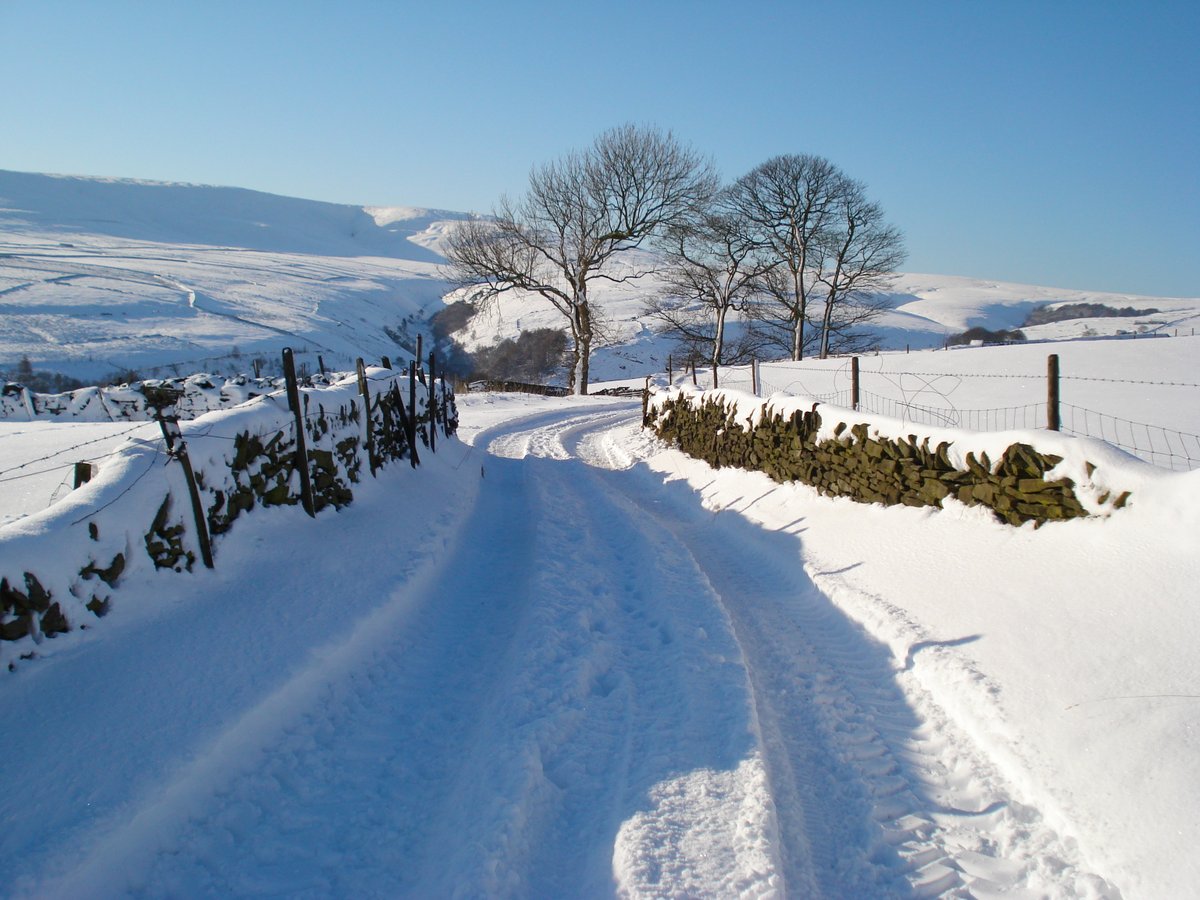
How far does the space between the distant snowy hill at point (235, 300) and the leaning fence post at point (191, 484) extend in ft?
80.4

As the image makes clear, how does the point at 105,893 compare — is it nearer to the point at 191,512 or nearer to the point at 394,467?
the point at 191,512

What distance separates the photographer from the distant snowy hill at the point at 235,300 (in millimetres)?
30047

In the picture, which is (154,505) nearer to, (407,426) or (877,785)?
(877,785)

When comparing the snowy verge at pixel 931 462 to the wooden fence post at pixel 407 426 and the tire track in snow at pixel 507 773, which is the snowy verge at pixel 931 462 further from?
the wooden fence post at pixel 407 426

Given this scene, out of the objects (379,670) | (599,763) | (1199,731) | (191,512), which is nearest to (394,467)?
(191,512)

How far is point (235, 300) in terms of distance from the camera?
4556 centimetres

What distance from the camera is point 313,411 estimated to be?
739cm

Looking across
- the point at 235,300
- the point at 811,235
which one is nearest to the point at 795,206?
the point at 811,235

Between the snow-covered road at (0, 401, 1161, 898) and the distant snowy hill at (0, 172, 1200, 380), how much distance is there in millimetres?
22823

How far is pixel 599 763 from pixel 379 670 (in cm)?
183

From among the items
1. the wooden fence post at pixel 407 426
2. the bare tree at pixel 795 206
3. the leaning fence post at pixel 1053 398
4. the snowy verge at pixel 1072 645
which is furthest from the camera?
the bare tree at pixel 795 206

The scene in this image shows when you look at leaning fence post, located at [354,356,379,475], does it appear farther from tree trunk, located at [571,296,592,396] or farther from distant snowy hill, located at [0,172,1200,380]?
tree trunk, located at [571,296,592,396]

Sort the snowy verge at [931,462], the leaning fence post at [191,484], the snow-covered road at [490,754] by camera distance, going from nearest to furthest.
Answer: the snow-covered road at [490,754] < the snowy verge at [931,462] < the leaning fence post at [191,484]

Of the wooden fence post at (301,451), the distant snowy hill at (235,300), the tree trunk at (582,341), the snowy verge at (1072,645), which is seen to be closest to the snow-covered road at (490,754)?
the snowy verge at (1072,645)
